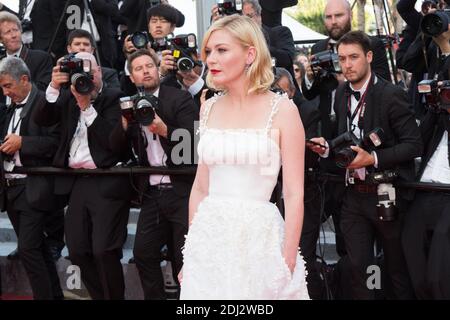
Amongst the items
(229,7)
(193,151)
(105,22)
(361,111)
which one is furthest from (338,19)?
(105,22)

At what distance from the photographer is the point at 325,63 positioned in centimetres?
624

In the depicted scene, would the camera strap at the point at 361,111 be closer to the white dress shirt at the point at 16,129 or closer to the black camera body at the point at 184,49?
the black camera body at the point at 184,49

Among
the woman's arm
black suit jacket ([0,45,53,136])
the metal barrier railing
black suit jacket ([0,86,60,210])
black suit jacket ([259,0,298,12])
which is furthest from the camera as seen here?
black suit jacket ([259,0,298,12])

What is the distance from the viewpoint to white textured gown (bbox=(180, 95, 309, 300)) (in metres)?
4.16

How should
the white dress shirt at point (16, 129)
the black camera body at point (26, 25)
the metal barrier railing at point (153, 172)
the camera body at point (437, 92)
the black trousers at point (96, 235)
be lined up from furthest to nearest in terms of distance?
the black camera body at point (26, 25) → the white dress shirt at point (16, 129) → the black trousers at point (96, 235) → the metal barrier railing at point (153, 172) → the camera body at point (437, 92)

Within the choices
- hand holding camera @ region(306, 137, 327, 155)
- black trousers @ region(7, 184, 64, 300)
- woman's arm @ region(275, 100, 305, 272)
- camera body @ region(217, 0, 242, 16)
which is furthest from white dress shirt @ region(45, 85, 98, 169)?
woman's arm @ region(275, 100, 305, 272)

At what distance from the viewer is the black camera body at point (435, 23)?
227 inches

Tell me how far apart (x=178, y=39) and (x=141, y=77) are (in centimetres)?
40

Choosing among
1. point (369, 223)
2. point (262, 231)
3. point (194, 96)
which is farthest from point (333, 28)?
point (262, 231)

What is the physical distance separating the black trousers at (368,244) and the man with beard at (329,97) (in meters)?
0.25

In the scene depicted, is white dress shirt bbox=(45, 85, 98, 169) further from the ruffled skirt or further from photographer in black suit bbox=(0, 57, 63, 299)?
the ruffled skirt

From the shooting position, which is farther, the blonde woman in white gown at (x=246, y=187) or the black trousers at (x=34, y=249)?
the black trousers at (x=34, y=249)

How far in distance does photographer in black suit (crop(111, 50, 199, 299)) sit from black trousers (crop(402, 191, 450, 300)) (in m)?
1.54

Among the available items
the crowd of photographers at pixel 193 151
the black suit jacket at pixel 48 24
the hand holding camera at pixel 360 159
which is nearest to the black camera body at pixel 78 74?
the crowd of photographers at pixel 193 151
